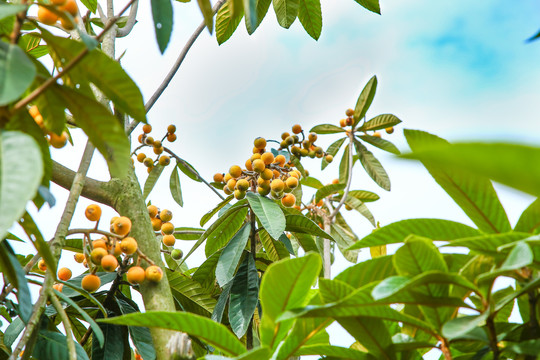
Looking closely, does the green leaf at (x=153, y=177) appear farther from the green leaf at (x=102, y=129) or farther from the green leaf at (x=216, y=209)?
the green leaf at (x=102, y=129)

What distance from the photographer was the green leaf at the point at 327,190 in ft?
8.11

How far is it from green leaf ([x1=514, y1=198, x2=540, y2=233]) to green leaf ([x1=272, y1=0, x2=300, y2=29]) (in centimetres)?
127

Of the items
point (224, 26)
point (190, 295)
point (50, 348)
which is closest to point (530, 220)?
point (50, 348)

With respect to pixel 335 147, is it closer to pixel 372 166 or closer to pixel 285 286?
pixel 372 166

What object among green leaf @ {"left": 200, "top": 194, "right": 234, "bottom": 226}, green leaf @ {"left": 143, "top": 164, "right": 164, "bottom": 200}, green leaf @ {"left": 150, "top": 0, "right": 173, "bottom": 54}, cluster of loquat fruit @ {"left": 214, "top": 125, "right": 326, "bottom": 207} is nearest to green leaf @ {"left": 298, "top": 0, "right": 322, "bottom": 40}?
cluster of loquat fruit @ {"left": 214, "top": 125, "right": 326, "bottom": 207}

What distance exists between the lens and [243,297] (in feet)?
4.88

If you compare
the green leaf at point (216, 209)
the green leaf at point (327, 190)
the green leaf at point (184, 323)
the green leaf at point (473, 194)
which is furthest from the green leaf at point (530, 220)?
the green leaf at point (327, 190)

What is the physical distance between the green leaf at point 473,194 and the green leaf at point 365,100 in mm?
1992

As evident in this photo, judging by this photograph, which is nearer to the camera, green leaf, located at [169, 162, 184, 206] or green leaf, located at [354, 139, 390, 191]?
green leaf, located at [169, 162, 184, 206]

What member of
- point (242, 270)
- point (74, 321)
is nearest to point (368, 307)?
point (242, 270)

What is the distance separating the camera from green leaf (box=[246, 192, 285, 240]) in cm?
147

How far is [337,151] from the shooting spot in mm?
3170

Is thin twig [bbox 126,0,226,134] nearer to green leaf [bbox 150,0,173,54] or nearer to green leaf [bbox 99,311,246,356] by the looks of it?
green leaf [bbox 150,0,173,54]

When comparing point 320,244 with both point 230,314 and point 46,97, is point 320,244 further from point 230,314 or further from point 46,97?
point 46,97
